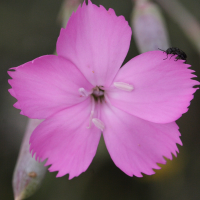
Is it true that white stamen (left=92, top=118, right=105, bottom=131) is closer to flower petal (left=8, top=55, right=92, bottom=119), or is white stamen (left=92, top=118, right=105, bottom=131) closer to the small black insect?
flower petal (left=8, top=55, right=92, bottom=119)

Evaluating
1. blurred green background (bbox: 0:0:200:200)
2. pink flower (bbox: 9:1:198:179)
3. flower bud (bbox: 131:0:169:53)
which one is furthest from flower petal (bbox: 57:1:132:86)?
blurred green background (bbox: 0:0:200:200)

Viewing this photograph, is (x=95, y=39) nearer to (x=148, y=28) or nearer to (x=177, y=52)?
(x=177, y=52)

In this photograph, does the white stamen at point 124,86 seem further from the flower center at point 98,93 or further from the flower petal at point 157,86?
the flower center at point 98,93

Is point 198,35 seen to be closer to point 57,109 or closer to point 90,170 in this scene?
point 57,109

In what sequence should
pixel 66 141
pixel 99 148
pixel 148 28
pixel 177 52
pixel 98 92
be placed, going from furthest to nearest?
pixel 99 148
pixel 148 28
pixel 98 92
pixel 66 141
pixel 177 52

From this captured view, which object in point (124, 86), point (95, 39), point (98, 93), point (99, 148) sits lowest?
point (99, 148)

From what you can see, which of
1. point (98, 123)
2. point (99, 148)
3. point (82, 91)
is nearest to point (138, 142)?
point (98, 123)

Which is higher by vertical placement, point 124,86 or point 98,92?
point 124,86
